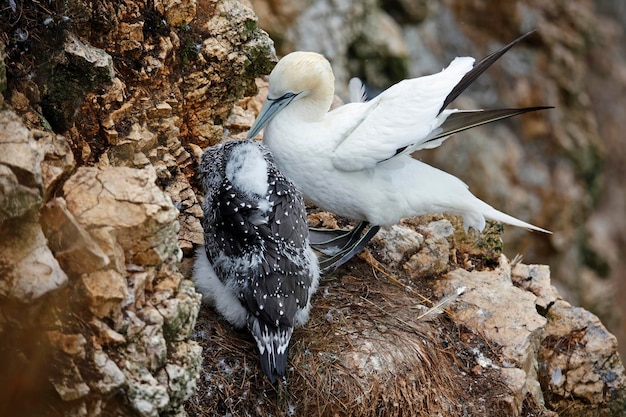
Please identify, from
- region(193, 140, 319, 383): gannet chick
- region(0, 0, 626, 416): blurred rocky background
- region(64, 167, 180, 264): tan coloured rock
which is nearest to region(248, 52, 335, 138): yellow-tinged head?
region(0, 0, 626, 416): blurred rocky background

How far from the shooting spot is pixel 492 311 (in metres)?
6.12

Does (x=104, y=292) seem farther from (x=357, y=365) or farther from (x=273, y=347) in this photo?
(x=357, y=365)

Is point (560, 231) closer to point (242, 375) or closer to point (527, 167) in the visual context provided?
point (527, 167)

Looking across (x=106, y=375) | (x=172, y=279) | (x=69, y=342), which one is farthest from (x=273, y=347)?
(x=69, y=342)

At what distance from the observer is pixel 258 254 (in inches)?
202

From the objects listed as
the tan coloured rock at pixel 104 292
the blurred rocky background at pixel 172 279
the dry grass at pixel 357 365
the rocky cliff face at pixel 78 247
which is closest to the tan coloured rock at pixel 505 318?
the blurred rocky background at pixel 172 279

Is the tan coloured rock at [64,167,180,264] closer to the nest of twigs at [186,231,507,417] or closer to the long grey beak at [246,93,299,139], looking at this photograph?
the nest of twigs at [186,231,507,417]

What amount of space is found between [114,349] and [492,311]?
10.4 ft

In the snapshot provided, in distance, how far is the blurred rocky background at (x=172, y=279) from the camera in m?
3.76

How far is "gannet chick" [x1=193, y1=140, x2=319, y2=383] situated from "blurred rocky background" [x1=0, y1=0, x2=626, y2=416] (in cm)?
20

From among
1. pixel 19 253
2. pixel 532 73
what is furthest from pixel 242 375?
pixel 532 73

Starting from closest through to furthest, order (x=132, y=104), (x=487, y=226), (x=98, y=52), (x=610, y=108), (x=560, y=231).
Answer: (x=98, y=52) → (x=132, y=104) → (x=487, y=226) → (x=560, y=231) → (x=610, y=108)

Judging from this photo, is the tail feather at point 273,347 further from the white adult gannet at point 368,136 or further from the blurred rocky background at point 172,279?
the white adult gannet at point 368,136

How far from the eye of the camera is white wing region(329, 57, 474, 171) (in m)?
5.59
